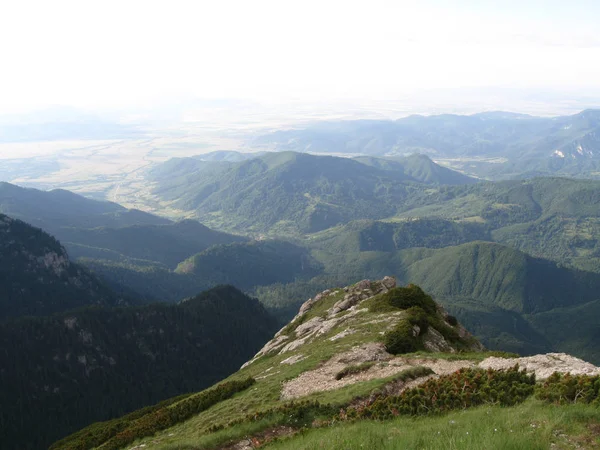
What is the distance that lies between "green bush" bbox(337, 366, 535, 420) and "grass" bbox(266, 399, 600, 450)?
1523 mm

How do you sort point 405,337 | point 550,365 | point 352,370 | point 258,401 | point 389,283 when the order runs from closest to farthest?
point 550,365 < point 258,401 < point 352,370 < point 405,337 < point 389,283

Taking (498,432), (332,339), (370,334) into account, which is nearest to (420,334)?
(370,334)

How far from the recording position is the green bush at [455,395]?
25.7m

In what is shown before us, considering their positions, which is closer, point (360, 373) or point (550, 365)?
point (550, 365)

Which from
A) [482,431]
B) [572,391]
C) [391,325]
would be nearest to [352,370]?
[391,325]

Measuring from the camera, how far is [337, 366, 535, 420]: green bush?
84.2ft

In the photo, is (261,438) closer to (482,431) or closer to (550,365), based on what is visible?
(482,431)

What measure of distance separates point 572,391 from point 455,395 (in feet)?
21.7

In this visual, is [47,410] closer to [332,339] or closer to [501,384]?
[332,339]

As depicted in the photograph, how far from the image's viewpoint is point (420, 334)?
56312mm

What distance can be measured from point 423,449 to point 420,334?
4042 cm

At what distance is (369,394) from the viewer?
107ft

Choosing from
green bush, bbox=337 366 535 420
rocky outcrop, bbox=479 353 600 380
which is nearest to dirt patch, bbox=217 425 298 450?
green bush, bbox=337 366 535 420

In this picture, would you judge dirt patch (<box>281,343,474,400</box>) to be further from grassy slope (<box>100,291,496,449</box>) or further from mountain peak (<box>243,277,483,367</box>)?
grassy slope (<box>100,291,496,449</box>)
